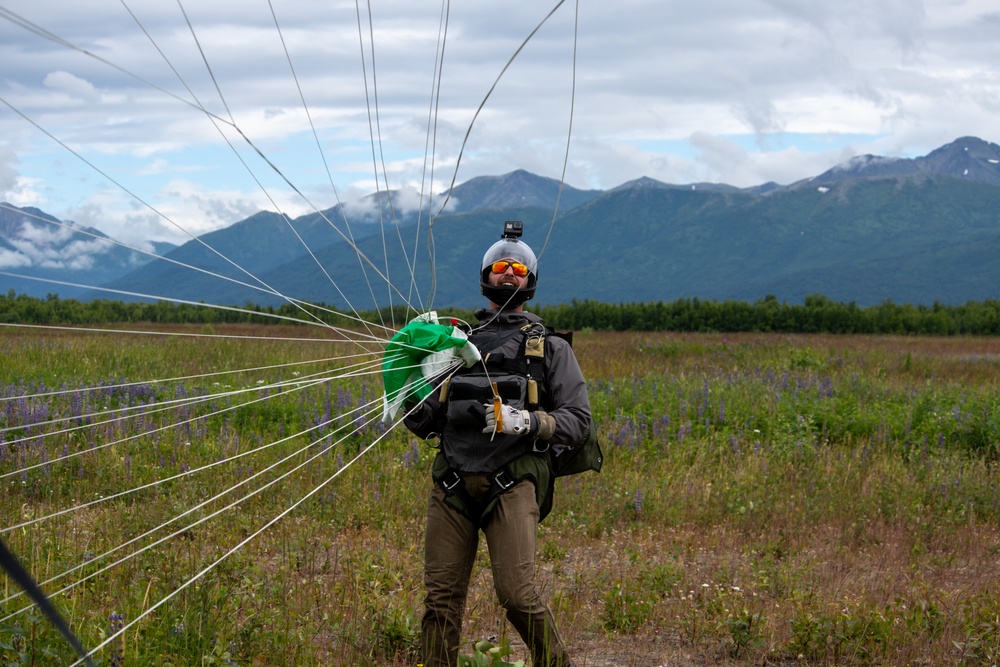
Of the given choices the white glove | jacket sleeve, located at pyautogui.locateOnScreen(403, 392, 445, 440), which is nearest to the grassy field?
jacket sleeve, located at pyautogui.locateOnScreen(403, 392, 445, 440)

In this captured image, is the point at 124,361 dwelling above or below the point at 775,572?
above

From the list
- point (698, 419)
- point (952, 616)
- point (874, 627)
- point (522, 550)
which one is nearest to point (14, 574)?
point (522, 550)

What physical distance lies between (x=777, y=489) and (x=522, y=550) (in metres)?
5.37

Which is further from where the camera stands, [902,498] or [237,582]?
[902,498]

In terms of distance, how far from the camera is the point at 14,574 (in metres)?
1.49

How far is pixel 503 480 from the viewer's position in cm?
406

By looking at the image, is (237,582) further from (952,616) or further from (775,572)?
(952,616)

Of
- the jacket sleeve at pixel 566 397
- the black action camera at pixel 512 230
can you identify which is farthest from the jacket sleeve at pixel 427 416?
the black action camera at pixel 512 230

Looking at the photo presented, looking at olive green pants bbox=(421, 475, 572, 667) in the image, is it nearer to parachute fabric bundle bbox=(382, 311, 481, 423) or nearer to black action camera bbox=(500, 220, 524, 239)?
parachute fabric bundle bbox=(382, 311, 481, 423)

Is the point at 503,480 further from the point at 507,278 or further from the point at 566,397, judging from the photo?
the point at 507,278

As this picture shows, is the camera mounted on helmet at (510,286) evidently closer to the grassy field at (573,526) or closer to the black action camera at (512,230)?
the black action camera at (512,230)

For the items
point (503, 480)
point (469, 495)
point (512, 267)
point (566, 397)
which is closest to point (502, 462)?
point (503, 480)

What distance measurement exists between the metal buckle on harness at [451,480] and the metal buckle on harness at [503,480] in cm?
17

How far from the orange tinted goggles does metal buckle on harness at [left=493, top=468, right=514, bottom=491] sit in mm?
900
